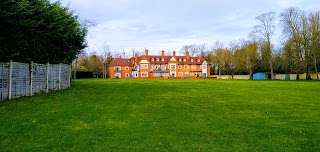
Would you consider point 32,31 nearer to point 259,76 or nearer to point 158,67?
point 259,76

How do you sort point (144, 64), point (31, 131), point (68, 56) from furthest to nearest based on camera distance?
1. point (144, 64)
2. point (68, 56)
3. point (31, 131)

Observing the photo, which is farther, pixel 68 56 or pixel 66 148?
pixel 68 56

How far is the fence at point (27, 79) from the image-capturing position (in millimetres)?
13148

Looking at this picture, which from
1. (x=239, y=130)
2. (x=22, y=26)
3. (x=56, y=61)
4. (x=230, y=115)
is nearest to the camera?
(x=239, y=130)

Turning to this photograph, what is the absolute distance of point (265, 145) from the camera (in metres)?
6.07

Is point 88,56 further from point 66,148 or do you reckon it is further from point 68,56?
point 66,148

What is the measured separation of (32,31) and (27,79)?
274 cm

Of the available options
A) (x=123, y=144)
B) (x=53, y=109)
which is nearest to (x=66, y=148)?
(x=123, y=144)

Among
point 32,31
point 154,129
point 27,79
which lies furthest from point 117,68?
point 154,129

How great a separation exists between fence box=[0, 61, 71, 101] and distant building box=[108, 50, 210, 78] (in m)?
61.7

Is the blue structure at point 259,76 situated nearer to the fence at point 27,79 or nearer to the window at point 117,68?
the window at point 117,68

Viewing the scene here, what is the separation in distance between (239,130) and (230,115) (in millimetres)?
2261

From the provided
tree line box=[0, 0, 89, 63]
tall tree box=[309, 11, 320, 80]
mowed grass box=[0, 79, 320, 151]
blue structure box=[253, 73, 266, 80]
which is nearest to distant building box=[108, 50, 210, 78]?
blue structure box=[253, 73, 266, 80]

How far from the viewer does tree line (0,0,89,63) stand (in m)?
12.1
